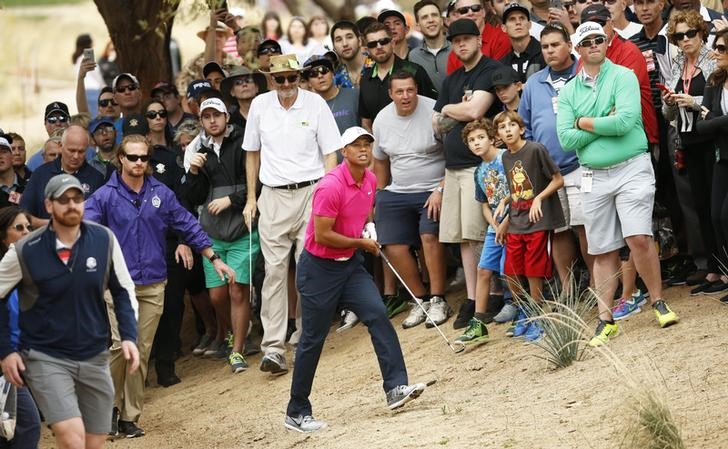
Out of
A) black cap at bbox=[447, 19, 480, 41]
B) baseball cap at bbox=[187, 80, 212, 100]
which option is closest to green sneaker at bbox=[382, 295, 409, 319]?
black cap at bbox=[447, 19, 480, 41]

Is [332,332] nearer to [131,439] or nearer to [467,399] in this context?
[131,439]

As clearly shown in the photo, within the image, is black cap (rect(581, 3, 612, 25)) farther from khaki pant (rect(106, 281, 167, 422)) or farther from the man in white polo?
khaki pant (rect(106, 281, 167, 422))

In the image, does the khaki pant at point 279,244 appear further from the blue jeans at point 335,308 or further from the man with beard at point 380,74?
the blue jeans at point 335,308

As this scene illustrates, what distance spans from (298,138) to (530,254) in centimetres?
275

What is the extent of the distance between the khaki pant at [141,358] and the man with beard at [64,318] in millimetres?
3029

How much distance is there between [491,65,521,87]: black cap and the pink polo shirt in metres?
2.25

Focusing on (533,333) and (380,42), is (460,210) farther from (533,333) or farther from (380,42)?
(380,42)

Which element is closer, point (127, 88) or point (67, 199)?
point (67, 199)

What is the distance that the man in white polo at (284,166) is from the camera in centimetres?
1312

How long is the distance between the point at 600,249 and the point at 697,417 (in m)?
2.67

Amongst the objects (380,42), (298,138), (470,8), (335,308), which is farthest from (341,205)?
(470,8)

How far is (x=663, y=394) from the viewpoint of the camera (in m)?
8.50

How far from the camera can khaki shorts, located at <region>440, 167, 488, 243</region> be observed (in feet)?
41.6

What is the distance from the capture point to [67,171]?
1351 centimetres
